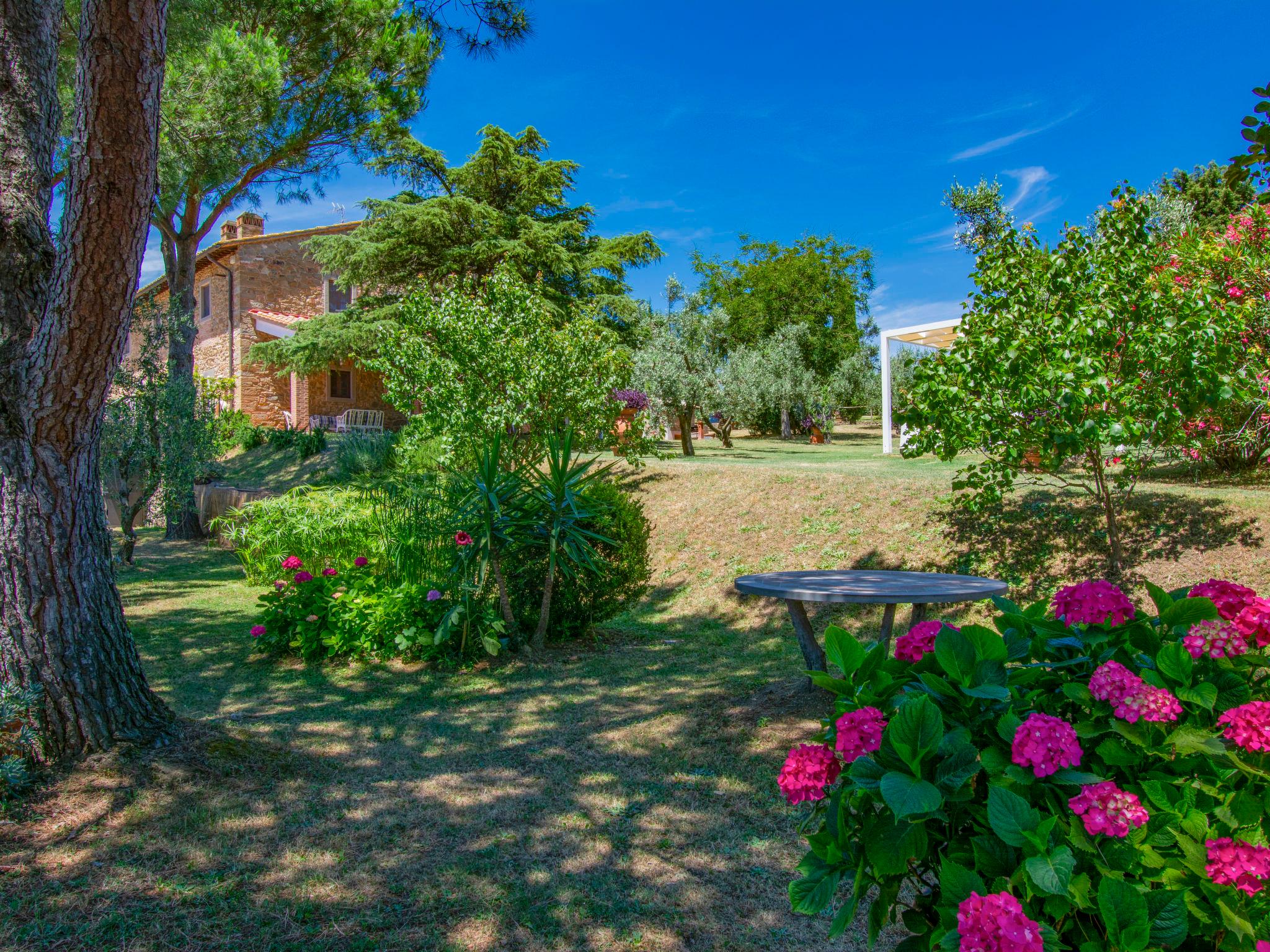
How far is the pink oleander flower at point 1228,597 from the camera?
1510 millimetres

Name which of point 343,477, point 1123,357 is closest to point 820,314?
point 343,477

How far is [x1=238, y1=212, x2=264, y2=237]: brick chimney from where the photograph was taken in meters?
23.9

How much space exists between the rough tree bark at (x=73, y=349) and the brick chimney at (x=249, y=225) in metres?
23.2

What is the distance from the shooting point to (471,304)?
990 cm

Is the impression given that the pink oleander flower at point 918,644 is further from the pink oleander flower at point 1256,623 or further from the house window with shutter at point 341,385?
the house window with shutter at point 341,385

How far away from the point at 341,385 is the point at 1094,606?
2422cm

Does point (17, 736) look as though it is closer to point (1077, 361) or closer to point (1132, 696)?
point (1132, 696)

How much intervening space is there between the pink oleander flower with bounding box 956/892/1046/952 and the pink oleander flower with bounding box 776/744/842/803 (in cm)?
37

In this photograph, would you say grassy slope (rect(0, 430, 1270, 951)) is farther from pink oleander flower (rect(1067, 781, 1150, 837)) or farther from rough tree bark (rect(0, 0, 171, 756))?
pink oleander flower (rect(1067, 781, 1150, 837))

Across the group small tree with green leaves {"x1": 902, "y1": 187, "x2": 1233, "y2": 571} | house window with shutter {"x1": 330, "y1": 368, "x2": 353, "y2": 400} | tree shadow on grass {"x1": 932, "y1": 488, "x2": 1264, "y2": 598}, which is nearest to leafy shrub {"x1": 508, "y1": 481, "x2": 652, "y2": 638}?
small tree with green leaves {"x1": 902, "y1": 187, "x2": 1233, "y2": 571}

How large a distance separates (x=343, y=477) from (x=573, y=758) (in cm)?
1061

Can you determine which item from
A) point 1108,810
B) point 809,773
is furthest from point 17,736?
point 1108,810

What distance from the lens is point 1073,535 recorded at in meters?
7.04

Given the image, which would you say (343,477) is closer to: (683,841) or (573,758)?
(573,758)
